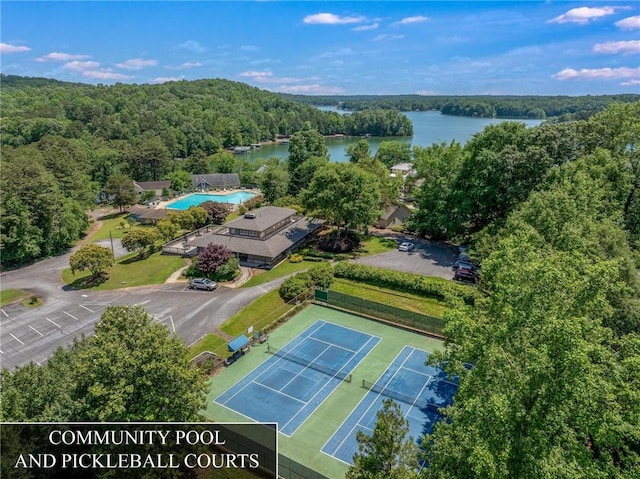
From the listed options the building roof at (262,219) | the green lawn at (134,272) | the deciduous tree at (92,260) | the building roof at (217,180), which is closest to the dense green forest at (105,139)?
the building roof at (217,180)

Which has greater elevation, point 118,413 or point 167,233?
point 118,413

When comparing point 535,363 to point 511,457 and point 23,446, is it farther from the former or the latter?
point 23,446

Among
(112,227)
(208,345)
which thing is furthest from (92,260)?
(112,227)

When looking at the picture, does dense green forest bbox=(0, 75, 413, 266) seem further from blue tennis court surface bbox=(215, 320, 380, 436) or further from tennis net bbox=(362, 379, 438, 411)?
tennis net bbox=(362, 379, 438, 411)

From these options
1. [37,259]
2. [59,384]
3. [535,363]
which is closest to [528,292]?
[535,363]

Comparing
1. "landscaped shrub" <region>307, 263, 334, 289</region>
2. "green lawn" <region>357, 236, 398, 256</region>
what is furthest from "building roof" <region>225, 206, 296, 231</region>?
"green lawn" <region>357, 236, 398, 256</region>

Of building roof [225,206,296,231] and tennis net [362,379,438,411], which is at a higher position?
building roof [225,206,296,231]

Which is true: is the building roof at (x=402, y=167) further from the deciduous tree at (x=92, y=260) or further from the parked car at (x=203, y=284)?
the deciduous tree at (x=92, y=260)
